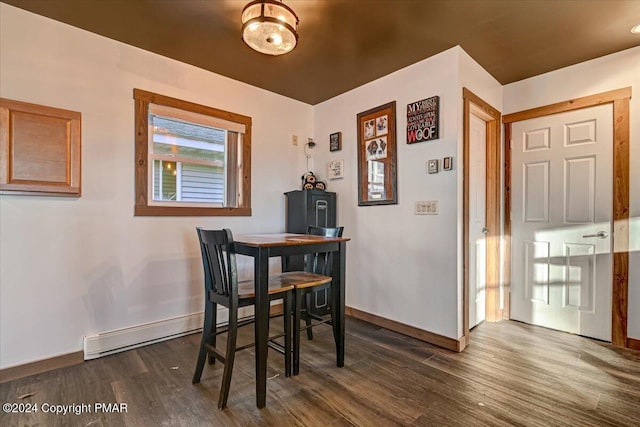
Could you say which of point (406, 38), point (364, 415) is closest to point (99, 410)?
point (364, 415)

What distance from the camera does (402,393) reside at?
74.7 inches

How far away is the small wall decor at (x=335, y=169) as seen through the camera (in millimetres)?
3561

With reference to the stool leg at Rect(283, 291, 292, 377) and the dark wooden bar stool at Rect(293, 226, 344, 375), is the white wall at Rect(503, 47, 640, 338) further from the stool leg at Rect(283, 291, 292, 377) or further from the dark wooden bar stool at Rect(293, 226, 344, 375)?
the stool leg at Rect(283, 291, 292, 377)

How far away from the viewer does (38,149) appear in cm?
214

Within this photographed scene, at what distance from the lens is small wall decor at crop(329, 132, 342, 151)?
3568mm

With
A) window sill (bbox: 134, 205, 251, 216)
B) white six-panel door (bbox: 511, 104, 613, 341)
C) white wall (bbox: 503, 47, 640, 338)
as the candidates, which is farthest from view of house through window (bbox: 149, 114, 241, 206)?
white wall (bbox: 503, 47, 640, 338)

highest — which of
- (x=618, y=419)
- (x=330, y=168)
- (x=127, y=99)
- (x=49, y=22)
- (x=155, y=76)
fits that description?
(x=49, y=22)

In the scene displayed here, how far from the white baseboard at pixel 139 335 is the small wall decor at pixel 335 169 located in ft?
6.76

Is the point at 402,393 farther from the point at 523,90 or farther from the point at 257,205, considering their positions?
the point at 523,90

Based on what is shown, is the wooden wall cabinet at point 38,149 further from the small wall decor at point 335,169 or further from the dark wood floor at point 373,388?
the small wall decor at point 335,169

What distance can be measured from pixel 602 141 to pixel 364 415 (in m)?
3.00

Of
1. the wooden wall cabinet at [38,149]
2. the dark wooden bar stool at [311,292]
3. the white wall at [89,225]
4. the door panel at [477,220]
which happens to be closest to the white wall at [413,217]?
the door panel at [477,220]

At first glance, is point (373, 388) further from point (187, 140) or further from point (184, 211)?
point (187, 140)

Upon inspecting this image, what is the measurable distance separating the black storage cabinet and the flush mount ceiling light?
1631mm
